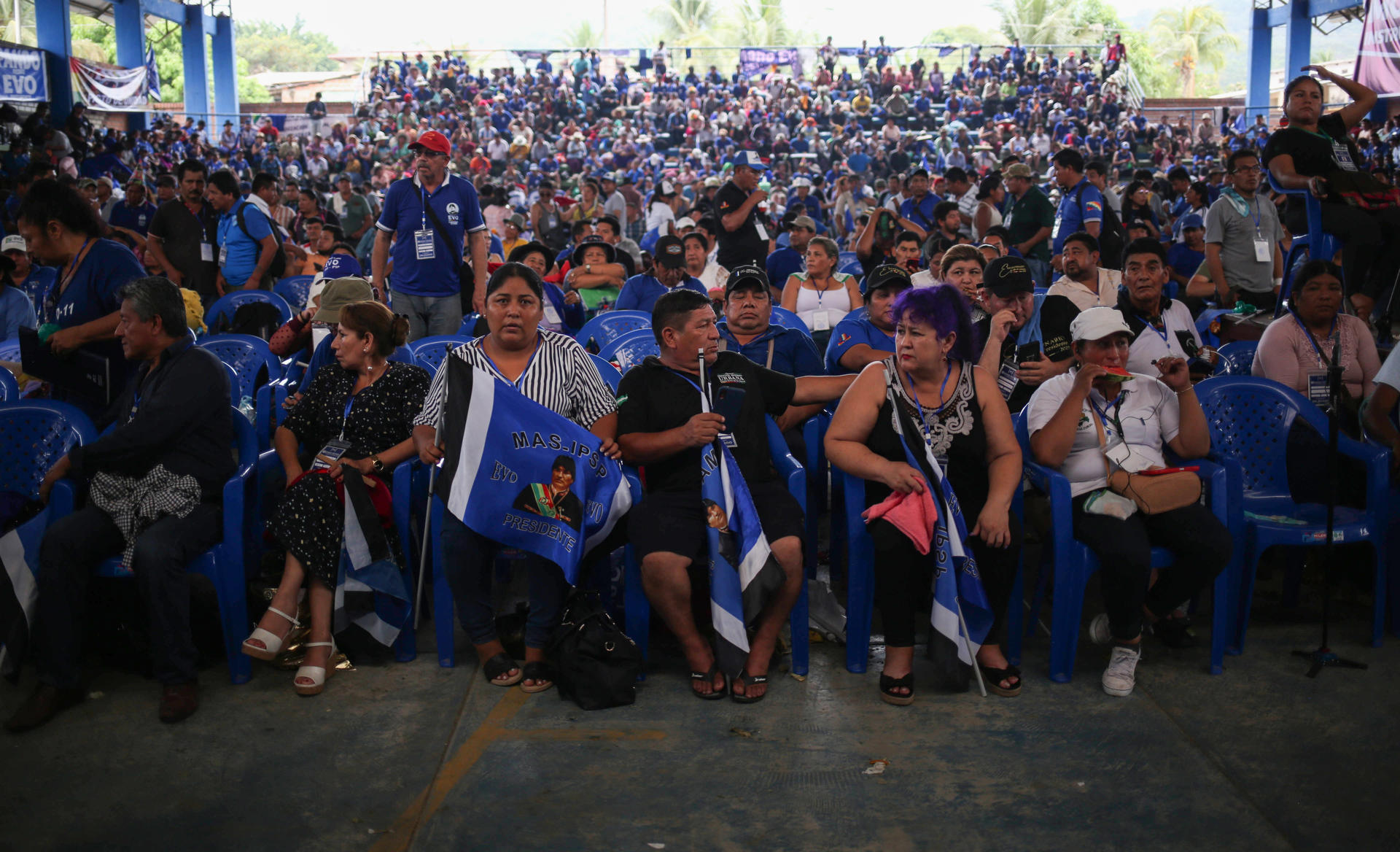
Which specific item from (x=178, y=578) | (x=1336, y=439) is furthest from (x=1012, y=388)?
(x=178, y=578)

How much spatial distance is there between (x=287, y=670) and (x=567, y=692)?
1.04 metres

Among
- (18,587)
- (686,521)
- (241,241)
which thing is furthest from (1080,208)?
(18,587)

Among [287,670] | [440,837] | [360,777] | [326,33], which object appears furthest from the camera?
[326,33]

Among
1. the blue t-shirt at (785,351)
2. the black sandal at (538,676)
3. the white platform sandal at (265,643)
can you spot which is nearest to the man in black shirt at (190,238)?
the blue t-shirt at (785,351)

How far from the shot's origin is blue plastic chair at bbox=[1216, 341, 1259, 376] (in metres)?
5.16

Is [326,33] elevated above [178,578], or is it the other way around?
[326,33]

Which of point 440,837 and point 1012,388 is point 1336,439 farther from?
point 440,837

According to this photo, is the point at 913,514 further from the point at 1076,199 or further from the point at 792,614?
the point at 1076,199

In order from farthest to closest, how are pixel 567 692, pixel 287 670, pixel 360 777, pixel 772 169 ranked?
pixel 772 169 < pixel 287 670 < pixel 567 692 < pixel 360 777

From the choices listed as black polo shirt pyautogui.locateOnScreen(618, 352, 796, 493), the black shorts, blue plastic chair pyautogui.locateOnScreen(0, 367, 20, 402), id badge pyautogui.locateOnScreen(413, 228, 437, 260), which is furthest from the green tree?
the black shorts

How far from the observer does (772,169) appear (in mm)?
28969

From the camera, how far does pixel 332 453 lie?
3936 mm

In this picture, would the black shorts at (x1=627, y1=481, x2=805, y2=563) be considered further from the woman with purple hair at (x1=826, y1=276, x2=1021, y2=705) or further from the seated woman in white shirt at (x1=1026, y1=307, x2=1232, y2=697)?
the seated woman in white shirt at (x1=1026, y1=307, x2=1232, y2=697)

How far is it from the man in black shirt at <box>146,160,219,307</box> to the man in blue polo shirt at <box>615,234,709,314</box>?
2946 mm
